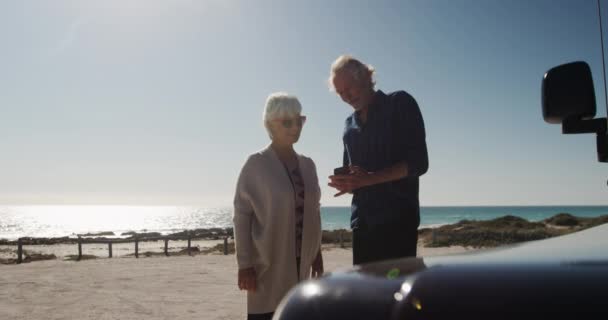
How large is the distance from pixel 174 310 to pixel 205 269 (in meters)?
6.06

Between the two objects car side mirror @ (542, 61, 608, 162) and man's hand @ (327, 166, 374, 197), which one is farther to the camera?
man's hand @ (327, 166, 374, 197)

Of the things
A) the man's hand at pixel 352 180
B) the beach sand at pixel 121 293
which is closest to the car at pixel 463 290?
the man's hand at pixel 352 180

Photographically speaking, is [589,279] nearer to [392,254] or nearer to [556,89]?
[556,89]

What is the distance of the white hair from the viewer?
8.63 feet

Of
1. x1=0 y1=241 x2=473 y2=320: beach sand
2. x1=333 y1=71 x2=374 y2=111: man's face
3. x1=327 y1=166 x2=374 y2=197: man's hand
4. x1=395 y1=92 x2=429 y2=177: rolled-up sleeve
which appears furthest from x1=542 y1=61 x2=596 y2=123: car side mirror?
x1=0 y1=241 x2=473 y2=320: beach sand

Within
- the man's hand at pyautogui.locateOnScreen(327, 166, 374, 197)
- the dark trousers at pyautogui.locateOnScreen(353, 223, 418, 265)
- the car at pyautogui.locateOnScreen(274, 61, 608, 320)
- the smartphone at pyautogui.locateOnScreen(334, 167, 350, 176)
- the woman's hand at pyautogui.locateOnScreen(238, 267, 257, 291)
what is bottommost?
the woman's hand at pyautogui.locateOnScreen(238, 267, 257, 291)

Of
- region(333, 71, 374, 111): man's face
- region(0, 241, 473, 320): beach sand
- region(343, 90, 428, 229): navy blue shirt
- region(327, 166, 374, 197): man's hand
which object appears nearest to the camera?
region(327, 166, 374, 197): man's hand

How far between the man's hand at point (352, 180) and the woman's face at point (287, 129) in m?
0.44

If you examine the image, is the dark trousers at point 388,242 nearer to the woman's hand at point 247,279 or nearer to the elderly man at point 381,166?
the elderly man at point 381,166

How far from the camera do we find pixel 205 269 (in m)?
12.8

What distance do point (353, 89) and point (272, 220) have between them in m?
0.83

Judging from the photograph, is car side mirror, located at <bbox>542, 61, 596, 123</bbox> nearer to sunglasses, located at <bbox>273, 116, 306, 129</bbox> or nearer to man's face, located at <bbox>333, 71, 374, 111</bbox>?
man's face, located at <bbox>333, 71, 374, 111</bbox>

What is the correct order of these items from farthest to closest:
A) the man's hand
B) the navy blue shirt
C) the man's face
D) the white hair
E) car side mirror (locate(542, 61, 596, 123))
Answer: the white hair < the man's face < the navy blue shirt < the man's hand < car side mirror (locate(542, 61, 596, 123))

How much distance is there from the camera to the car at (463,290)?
0.53 metres
